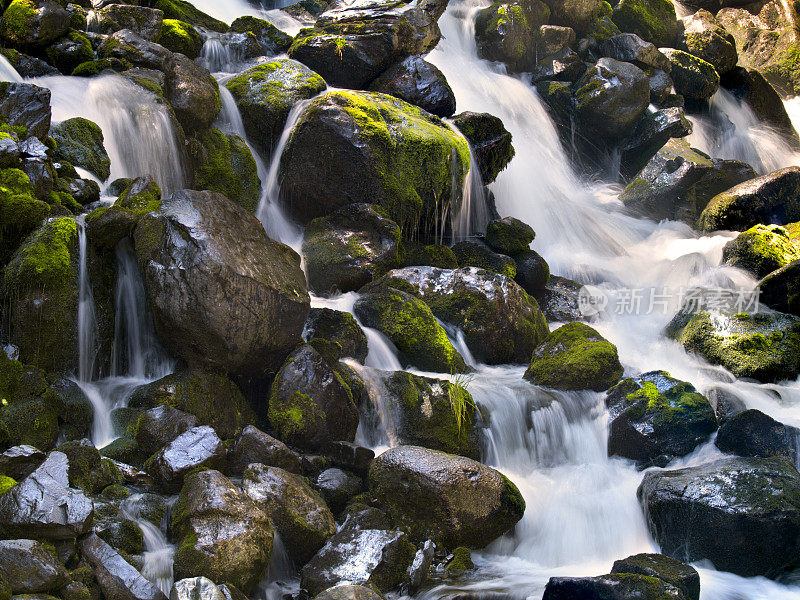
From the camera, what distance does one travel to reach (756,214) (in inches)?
481

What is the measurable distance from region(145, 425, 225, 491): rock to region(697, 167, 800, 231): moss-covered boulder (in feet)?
34.2

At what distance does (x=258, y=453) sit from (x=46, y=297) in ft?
7.09

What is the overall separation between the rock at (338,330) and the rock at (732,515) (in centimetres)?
302

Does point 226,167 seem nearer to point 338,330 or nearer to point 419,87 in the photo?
point 338,330

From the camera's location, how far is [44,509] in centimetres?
368

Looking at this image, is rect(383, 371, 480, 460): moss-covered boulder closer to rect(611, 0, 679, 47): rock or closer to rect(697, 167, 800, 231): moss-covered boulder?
rect(697, 167, 800, 231): moss-covered boulder

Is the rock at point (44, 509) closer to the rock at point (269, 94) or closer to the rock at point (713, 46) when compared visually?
the rock at point (269, 94)

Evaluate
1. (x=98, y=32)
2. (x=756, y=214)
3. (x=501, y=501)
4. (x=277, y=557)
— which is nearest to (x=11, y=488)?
(x=277, y=557)

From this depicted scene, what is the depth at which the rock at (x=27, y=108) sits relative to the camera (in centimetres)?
702

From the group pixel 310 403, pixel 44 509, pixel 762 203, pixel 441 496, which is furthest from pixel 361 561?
pixel 762 203

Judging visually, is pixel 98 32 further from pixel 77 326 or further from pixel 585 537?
pixel 585 537

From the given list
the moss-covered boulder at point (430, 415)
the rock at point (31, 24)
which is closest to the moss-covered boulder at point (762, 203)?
the moss-covered boulder at point (430, 415)

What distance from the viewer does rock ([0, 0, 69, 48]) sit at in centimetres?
926

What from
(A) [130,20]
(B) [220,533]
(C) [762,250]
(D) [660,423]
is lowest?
(D) [660,423]
